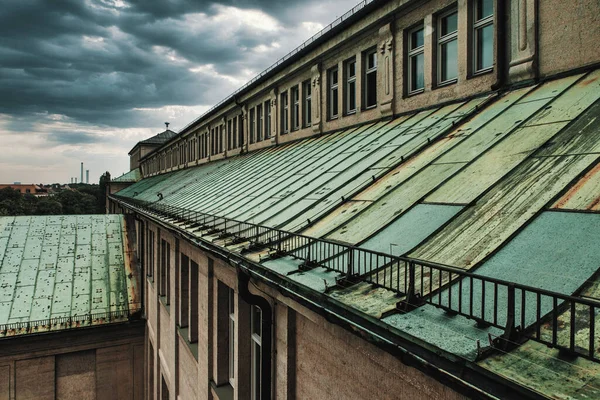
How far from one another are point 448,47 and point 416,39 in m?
1.30

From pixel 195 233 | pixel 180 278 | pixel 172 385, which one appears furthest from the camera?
pixel 172 385

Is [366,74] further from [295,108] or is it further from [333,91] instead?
[295,108]

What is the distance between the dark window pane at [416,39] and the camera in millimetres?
10492

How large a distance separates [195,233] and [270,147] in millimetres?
11067

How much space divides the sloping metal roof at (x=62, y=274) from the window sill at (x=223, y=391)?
13.1 meters

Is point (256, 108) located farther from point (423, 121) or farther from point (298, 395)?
point (298, 395)

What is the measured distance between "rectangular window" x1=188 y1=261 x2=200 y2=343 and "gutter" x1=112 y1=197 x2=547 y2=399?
6.45 meters

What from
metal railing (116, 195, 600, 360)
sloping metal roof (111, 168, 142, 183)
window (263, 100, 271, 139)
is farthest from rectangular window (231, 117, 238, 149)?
sloping metal roof (111, 168, 142, 183)

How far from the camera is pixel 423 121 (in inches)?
370

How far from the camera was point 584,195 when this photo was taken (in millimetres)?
3873

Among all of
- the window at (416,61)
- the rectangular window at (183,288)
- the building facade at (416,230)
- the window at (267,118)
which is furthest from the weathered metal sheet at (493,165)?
the window at (267,118)

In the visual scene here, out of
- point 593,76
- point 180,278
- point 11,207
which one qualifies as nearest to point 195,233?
point 180,278

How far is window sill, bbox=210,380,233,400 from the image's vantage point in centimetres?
772

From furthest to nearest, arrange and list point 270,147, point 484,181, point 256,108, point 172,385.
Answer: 1. point 256,108
2. point 270,147
3. point 172,385
4. point 484,181
